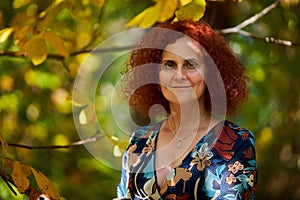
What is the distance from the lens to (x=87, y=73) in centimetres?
241

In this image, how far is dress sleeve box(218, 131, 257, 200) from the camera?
119cm

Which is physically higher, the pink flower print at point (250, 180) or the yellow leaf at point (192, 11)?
the yellow leaf at point (192, 11)

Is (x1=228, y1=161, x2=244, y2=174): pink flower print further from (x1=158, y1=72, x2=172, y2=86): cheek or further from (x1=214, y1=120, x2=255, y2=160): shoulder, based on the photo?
(x1=158, y1=72, x2=172, y2=86): cheek

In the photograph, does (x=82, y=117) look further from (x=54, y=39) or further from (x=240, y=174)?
(x=240, y=174)

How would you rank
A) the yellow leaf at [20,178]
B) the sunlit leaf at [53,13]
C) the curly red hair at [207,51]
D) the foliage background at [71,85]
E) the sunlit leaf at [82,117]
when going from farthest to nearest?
1. the foliage background at [71,85]
2. the sunlit leaf at [82,117]
3. the sunlit leaf at [53,13]
4. the curly red hair at [207,51]
5. the yellow leaf at [20,178]

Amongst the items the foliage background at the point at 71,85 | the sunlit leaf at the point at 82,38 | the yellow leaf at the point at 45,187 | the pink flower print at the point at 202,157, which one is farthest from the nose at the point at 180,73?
the sunlit leaf at the point at 82,38

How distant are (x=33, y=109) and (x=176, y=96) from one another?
55.3 inches

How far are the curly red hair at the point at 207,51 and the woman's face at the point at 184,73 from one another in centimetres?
2

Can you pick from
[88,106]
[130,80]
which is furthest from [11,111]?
[130,80]

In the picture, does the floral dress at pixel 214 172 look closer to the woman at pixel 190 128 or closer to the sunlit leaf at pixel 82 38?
the woman at pixel 190 128

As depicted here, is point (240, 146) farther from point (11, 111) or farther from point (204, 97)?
point (11, 111)

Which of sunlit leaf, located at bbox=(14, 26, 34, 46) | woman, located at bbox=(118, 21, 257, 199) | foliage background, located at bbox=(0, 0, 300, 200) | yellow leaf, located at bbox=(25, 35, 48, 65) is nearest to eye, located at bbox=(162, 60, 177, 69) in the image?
woman, located at bbox=(118, 21, 257, 199)

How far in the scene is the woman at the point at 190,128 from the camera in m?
1.21

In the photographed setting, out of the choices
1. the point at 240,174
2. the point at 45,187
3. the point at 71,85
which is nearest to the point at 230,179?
the point at 240,174
